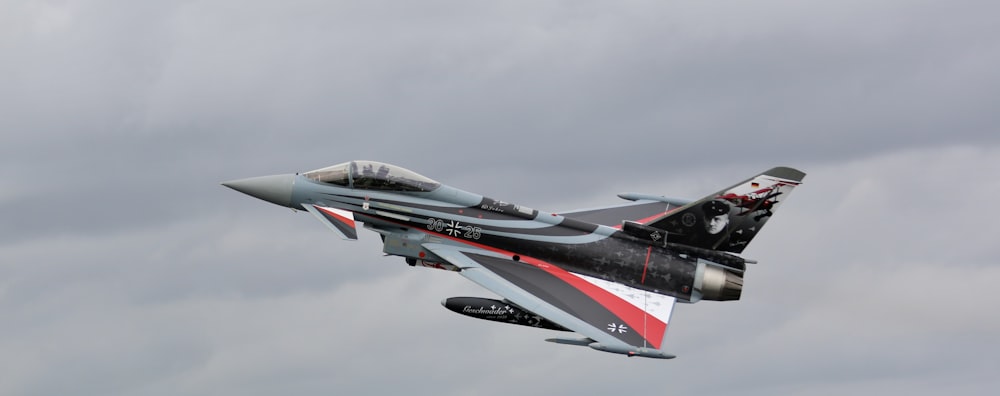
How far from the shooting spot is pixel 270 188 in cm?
4450

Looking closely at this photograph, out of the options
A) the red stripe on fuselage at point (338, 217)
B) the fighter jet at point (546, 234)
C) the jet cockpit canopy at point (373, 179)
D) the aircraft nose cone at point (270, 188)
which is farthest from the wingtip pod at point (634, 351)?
the aircraft nose cone at point (270, 188)

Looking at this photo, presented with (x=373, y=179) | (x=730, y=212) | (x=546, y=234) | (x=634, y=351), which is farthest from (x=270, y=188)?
(x=730, y=212)

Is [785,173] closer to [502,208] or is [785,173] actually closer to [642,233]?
[642,233]

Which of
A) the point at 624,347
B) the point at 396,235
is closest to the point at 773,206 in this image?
the point at 624,347

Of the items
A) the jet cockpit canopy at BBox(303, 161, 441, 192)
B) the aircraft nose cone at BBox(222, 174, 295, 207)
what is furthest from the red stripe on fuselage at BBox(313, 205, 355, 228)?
the aircraft nose cone at BBox(222, 174, 295, 207)

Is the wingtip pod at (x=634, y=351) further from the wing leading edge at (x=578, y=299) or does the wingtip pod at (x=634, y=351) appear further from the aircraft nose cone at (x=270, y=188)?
the aircraft nose cone at (x=270, y=188)

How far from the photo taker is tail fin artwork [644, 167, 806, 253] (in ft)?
148

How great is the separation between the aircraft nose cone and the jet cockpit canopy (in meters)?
0.89

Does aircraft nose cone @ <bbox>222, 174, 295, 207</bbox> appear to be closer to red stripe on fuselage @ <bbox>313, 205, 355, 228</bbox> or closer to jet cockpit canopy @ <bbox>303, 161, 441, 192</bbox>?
jet cockpit canopy @ <bbox>303, 161, 441, 192</bbox>

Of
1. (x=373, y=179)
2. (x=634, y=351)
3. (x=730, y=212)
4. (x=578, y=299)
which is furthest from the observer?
(x=730, y=212)

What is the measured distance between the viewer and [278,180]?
44594mm

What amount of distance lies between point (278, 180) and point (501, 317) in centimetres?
883

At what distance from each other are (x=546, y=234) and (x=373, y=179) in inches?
239

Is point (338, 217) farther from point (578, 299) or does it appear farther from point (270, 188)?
point (578, 299)
